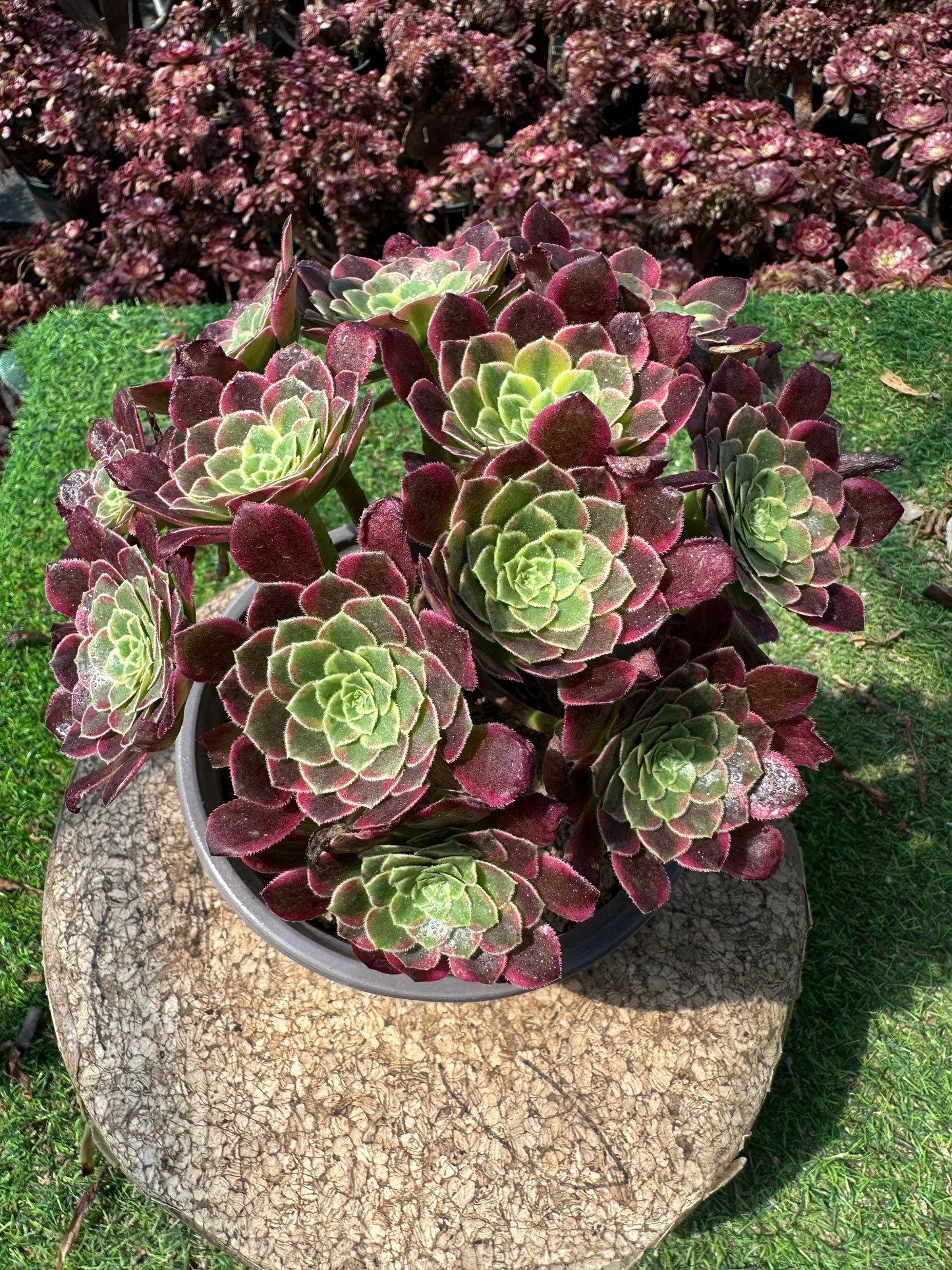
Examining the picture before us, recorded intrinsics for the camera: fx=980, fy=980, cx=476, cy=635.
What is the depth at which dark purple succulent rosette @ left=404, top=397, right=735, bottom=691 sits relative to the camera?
2.46ft

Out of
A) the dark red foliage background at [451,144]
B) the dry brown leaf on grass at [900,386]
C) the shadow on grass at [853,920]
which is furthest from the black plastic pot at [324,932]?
the dark red foliage background at [451,144]

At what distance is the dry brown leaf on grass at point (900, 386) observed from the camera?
100 inches

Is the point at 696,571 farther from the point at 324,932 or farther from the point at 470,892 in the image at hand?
the point at 324,932

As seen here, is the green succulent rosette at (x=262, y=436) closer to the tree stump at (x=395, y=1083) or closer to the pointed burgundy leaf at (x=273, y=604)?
the pointed burgundy leaf at (x=273, y=604)

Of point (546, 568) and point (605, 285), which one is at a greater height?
point (605, 285)

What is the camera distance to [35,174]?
3.16 metres

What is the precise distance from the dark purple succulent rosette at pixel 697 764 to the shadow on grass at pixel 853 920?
1.04 metres

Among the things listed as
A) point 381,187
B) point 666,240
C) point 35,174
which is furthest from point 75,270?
point 666,240

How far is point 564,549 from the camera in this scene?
0.77 m

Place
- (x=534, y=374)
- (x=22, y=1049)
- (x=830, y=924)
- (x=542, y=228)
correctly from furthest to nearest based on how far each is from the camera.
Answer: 1. (x=830, y=924)
2. (x=22, y=1049)
3. (x=542, y=228)
4. (x=534, y=374)

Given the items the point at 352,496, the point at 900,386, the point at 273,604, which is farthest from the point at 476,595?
the point at 900,386

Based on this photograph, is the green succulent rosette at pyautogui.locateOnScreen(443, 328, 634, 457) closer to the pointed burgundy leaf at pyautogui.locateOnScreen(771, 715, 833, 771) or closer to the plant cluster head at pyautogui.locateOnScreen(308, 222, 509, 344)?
the plant cluster head at pyautogui.locateOnScreen(308, 222, 509, 344)

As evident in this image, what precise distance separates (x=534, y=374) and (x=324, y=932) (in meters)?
0.63

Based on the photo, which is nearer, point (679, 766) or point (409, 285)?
point (679, 766)
